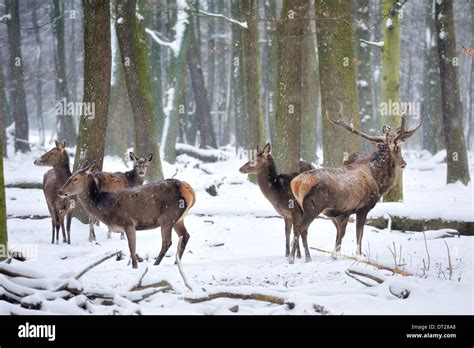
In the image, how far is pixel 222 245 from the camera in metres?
10.8

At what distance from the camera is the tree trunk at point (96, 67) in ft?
38.8

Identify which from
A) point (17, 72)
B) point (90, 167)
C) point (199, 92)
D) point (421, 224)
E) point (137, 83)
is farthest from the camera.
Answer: point (199, 92)

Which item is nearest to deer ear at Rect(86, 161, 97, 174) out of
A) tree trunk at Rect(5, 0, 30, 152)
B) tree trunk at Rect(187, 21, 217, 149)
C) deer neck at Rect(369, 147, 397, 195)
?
deer neck at Rect(369, 147, 397, 195)

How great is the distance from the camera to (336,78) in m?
12.9

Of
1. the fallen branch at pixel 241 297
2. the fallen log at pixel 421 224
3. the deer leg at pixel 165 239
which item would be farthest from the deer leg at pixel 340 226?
the fallen branch at pixel 241 297

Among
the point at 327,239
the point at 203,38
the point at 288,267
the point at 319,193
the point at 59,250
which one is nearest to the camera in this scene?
the point at 288,267

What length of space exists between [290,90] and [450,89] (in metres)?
5.25

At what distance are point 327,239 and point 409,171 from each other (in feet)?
50.2

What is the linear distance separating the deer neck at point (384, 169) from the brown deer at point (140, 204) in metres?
2.84

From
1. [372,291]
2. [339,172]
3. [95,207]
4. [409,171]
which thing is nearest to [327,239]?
[339,172]

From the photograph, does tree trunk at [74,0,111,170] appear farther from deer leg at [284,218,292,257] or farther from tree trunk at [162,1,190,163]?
tree trunk at [162,1,190,163]

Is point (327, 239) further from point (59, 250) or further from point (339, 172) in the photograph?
point (59, 250)

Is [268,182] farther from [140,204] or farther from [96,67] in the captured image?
[96,67]

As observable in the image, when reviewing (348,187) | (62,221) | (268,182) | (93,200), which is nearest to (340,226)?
(348,187)
